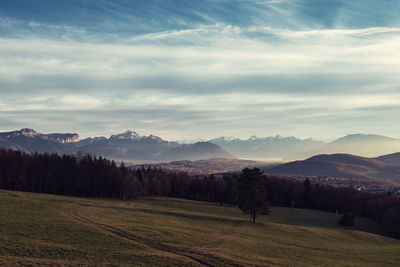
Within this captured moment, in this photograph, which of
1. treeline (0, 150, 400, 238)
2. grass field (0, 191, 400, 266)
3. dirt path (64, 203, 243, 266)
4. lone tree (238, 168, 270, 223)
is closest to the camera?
grass field (0, 191, 400, 266)

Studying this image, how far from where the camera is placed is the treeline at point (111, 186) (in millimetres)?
111000

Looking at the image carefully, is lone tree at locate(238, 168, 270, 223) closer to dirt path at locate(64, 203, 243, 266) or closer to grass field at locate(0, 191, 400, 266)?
grass field at locate(0, 191, 400, 266)

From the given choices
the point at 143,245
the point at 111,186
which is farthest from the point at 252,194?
the point at 111,186

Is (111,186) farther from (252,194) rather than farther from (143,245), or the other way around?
(143,245)

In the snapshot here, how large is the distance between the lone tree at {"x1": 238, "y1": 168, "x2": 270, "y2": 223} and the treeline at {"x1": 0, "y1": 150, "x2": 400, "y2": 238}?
14637 millimetres

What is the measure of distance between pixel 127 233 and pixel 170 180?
123391 millimetres

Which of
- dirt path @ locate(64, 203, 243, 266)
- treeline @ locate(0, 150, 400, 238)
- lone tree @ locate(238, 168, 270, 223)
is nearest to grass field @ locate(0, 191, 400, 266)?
dirt path @ locate(64, 203, 243, 266)

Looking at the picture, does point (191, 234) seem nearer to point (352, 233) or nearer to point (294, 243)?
point (294, 243)

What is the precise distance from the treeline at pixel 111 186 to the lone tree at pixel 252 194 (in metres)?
14.6

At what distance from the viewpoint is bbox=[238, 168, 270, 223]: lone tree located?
78438mm

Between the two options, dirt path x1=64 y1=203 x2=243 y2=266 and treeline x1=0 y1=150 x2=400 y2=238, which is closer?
dirt path x1=64 y1=203 x2=243 y2=266

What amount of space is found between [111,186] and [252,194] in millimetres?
65551

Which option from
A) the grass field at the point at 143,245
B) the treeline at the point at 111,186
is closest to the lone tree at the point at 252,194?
the grass field at the point at 143,245

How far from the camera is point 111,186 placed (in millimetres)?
122625
